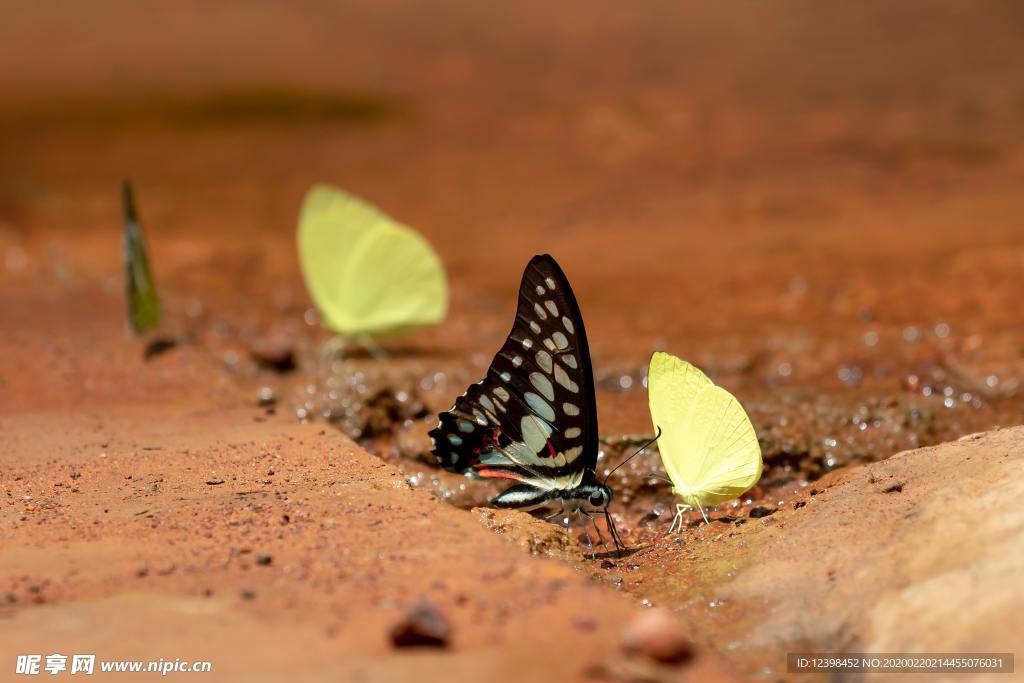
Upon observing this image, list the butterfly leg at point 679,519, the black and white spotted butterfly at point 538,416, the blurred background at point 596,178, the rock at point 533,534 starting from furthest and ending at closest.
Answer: the blurred background at point 596,178 → the butterfly leg at point 679,519 → the black and white spotted butterfly at point 538,416 → the rock at point 533,534

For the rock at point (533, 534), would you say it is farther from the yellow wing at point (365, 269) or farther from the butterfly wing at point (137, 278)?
the butterfly wing at point (137, 278)

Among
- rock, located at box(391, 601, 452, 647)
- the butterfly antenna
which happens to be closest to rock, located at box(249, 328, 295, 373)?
the butterfly antenna

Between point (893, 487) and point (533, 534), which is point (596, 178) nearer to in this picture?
point (533, 534)

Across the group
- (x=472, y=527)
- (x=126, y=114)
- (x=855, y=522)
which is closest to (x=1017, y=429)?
(x=855, y=522)

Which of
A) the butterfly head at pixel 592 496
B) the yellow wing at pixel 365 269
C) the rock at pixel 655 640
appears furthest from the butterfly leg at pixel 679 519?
the yellow wing at pixel 365 269

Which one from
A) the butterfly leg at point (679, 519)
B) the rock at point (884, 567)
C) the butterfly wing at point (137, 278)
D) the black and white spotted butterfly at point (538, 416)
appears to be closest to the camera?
the rock at point (884, 567)

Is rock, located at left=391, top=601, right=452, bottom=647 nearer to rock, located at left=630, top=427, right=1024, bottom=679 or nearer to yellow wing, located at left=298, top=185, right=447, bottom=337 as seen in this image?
rock, located at left=630, top=427, right=1024, bottom=679
